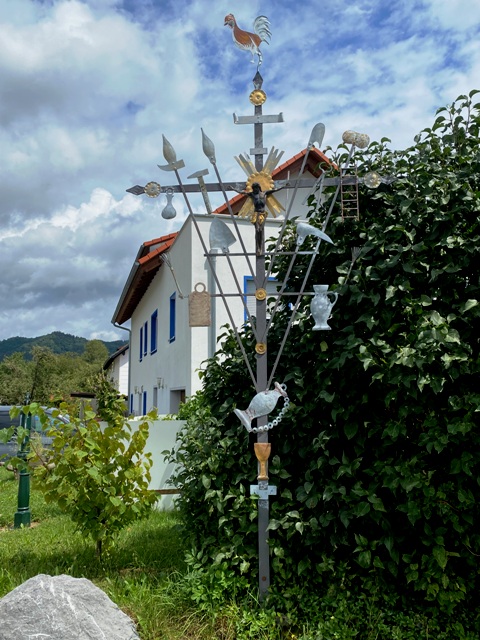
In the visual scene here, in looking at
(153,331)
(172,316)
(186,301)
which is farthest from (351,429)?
(153,331)

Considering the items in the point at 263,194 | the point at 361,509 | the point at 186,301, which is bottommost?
the point at 361,509

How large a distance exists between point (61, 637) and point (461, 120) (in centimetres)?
405

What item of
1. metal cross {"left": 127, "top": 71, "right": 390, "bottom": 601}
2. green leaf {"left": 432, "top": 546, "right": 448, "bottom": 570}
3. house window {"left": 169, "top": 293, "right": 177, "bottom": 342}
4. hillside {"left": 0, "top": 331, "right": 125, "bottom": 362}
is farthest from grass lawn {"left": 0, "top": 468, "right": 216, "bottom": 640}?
hillside {"left": 0, "top": 331, "right": 125, "bottom": 362}

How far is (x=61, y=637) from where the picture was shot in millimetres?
3199

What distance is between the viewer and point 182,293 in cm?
829

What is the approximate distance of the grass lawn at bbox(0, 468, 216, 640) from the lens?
3.67 m

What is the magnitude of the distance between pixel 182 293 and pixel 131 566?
170 inches

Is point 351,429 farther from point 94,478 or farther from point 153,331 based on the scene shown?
point 153,331

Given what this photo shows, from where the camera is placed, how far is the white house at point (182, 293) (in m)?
9.27

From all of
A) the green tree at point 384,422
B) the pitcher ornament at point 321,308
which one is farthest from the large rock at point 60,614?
the pitcher ornament at point 321,308

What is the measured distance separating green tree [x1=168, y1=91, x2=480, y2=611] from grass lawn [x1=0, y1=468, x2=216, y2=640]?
0.33m

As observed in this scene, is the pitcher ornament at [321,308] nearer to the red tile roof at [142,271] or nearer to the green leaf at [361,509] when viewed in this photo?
the green leaf at [361,509]

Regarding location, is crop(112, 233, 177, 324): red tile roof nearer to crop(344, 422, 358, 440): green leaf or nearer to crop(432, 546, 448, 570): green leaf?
crop(344, 422, 358, 440): green leaf

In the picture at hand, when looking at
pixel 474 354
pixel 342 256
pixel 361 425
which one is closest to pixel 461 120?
pixel 342 256
